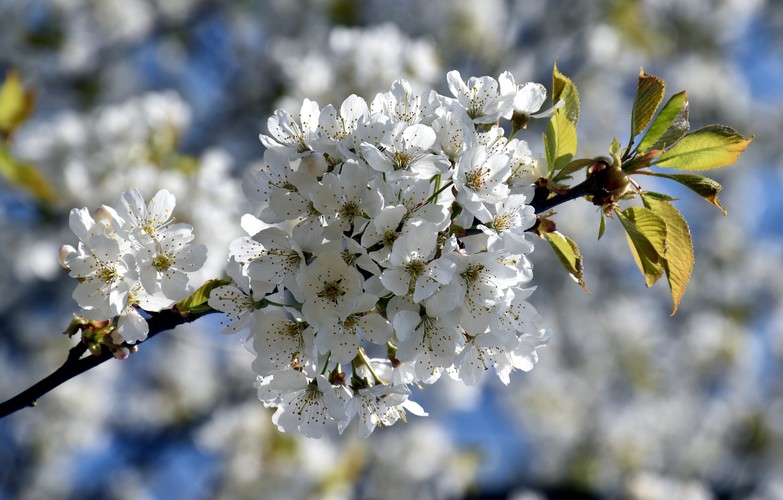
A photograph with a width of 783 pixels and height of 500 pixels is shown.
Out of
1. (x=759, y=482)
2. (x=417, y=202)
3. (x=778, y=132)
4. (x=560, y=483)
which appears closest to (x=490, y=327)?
(x=417, y=202)

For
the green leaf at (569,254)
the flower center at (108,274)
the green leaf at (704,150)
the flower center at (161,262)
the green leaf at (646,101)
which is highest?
the green leaf at (646,101)

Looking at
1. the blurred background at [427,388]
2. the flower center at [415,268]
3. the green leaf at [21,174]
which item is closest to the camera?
the flower center at [415,268]

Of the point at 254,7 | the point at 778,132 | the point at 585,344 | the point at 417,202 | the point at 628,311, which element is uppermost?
the point at 417,202

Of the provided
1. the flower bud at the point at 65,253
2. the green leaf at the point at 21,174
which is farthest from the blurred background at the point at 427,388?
the flower bud at the point at 65,253

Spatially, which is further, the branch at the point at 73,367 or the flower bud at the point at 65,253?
the flower bud at the point at 65,253

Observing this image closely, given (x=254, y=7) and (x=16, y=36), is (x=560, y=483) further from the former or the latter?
(x=16, y=36)

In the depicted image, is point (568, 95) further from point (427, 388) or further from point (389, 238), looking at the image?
point (427, 388)

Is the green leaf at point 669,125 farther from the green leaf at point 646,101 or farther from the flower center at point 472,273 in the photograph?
the flower center at point 472,273
